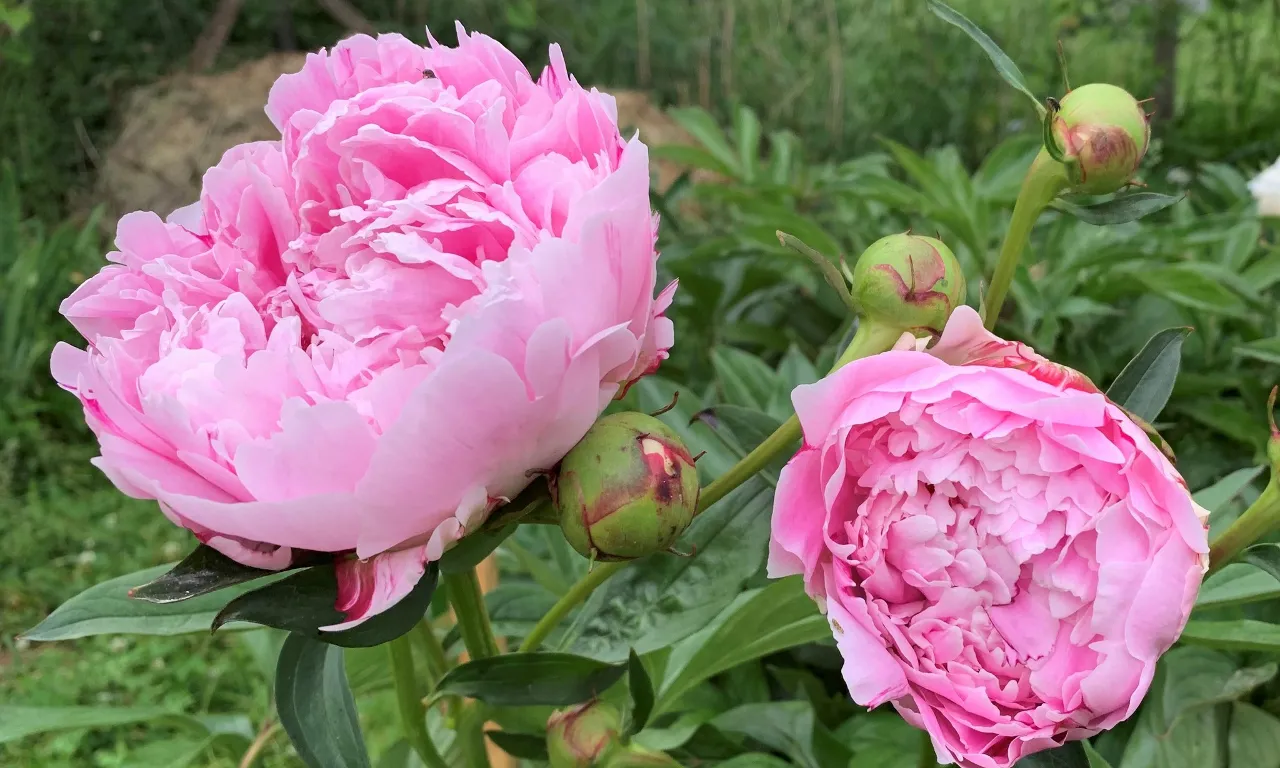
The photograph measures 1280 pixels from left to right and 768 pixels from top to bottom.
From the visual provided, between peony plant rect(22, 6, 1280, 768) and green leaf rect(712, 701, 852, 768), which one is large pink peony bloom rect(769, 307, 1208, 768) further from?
green leaf rect(712, 701, 852, 768)

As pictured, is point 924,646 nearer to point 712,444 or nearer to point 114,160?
point 712,444

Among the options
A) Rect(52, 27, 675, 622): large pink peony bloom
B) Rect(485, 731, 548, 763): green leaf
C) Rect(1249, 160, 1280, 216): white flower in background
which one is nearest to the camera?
Rect(52, 27, 675, 622): large pink peony bloom

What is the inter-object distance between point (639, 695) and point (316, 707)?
0.44ft

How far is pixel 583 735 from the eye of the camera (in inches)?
15.8

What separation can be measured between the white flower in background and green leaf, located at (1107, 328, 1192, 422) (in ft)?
2.17

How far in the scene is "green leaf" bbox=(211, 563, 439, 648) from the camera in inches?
11.7

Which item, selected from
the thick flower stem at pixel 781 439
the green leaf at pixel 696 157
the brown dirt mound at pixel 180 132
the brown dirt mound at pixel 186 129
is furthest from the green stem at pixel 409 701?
the brown dirt mound at pixel 180 132

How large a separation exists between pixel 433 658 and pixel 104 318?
21cm

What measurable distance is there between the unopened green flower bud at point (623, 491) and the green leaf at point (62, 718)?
1.17ft

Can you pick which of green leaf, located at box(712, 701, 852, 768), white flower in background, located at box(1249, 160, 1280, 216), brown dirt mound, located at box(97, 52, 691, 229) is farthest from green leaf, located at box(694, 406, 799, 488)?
brown dirt mound, located at box(97, 52, 691, 229)

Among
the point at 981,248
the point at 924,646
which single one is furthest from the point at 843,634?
the point at 981,248

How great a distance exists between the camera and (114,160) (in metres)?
2.34

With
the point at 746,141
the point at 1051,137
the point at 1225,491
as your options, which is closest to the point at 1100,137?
the point at 1051,137

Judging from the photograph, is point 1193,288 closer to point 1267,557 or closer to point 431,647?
point 1267,557
